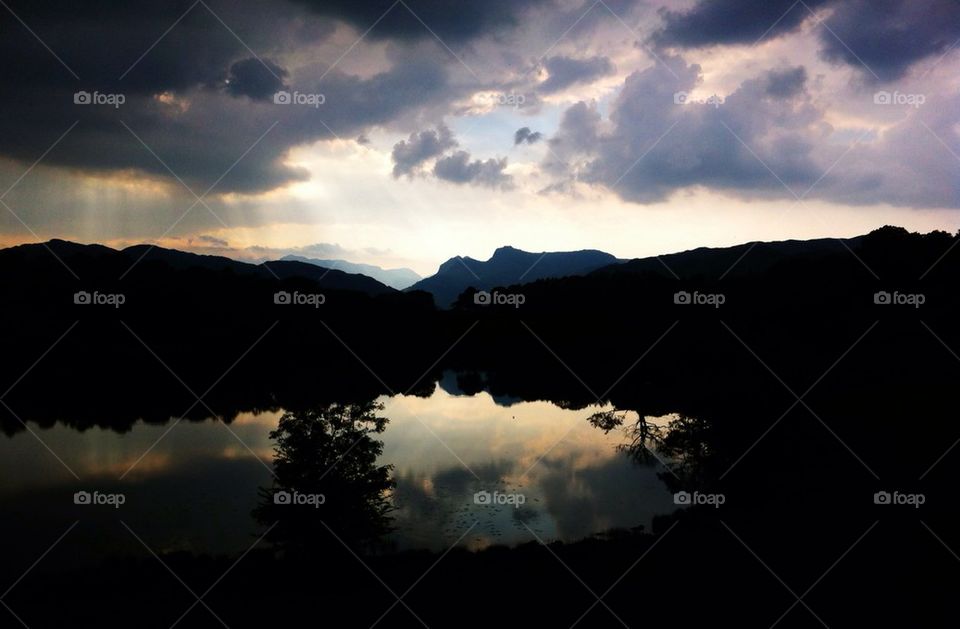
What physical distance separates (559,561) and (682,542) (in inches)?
297

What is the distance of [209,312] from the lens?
5212 inches

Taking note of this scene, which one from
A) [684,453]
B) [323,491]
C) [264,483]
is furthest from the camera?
[684,453]

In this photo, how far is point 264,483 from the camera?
127ft

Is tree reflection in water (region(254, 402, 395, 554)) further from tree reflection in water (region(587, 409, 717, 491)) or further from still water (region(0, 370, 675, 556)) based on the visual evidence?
tree reflection in water (region(587, 409, 717, 491))

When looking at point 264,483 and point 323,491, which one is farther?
point 264,483

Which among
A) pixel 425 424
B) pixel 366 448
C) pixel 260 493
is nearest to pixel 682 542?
pixel 366 448

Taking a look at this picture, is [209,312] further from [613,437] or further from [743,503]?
[743,503]

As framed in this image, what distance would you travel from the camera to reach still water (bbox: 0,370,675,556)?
99.3 ft

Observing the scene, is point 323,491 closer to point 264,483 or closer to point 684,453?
point 264,483

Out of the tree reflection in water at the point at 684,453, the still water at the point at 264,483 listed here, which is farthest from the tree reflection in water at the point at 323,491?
the tree reflection in water at the point at 684,453

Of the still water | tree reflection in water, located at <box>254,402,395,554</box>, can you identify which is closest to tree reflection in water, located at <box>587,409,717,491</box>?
the still water

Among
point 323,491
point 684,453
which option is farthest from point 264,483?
point 684,453

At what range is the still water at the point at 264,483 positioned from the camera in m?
30.3

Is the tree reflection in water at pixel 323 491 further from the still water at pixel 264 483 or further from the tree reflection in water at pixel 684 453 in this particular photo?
the tree reflection in water at pixel 684 453
